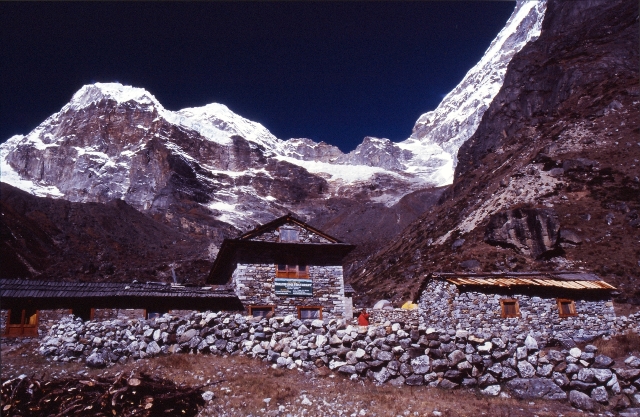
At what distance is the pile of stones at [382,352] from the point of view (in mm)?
10500

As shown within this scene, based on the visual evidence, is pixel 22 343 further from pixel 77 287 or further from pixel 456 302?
pixel 456 302

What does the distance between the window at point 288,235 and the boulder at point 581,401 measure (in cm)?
1602

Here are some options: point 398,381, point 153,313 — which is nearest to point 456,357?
point 398,381

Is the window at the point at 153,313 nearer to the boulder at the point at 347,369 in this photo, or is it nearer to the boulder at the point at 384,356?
the boulder at the point at 347,369

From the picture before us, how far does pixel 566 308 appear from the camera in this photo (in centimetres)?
2155

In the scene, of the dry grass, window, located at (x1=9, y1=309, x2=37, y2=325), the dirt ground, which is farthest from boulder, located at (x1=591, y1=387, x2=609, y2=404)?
window, located at (x1=9, y1=309, x2=37, y2=325)

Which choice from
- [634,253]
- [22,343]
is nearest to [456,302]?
[22,343]

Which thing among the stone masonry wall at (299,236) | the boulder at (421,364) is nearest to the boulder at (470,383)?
the boulder at (421,364)

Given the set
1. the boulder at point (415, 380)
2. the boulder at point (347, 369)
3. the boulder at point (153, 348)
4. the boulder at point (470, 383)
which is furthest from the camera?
the boulder at point (153, 348)

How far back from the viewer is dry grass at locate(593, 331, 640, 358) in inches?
587

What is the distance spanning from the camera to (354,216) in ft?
401

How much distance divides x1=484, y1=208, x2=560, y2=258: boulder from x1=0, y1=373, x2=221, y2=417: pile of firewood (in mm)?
39935

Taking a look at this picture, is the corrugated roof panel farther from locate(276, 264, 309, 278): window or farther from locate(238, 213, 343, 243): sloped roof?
locate(276, 264, 309, 278): window

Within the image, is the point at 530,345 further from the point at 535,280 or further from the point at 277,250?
the point at 277,250
